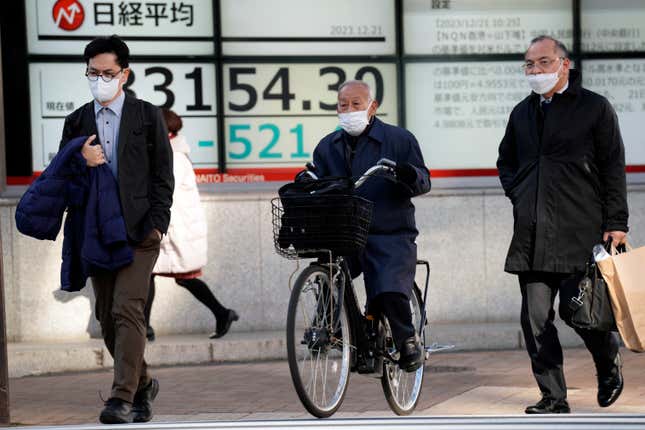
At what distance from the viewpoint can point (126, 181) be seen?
595 centimetres

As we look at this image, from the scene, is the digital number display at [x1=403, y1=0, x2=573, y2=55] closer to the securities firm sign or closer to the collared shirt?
the securities firm sign

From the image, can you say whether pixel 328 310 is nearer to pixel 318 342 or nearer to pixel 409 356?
pixel 318 342

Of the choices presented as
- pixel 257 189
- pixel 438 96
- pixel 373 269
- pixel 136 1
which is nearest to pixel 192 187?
pixel 257 189

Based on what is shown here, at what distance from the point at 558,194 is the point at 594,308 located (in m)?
0.58

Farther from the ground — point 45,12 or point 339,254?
point 45,12

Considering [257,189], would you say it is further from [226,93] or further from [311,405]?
[311,405]

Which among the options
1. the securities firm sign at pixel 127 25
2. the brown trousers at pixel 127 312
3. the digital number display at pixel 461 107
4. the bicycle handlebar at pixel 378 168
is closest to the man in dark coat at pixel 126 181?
the brown trousers at pixel 127 312

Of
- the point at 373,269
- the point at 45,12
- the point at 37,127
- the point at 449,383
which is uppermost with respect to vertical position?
the point at 45,12

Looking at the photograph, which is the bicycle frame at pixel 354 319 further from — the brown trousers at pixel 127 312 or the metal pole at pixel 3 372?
the metal pole at pixel 3 372

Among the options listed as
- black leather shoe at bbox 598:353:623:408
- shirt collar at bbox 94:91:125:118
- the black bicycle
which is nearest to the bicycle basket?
the black bicycle

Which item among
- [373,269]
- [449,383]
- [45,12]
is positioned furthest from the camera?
[45,12]

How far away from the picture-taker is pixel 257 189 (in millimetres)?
10148

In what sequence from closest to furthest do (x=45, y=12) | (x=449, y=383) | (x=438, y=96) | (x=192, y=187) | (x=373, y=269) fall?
(x=373, y=269)
(x=449, y=383)
(x=192, y=187)
(x=45, y=12)
(x=438, y=96)

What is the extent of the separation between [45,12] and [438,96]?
3156mm
